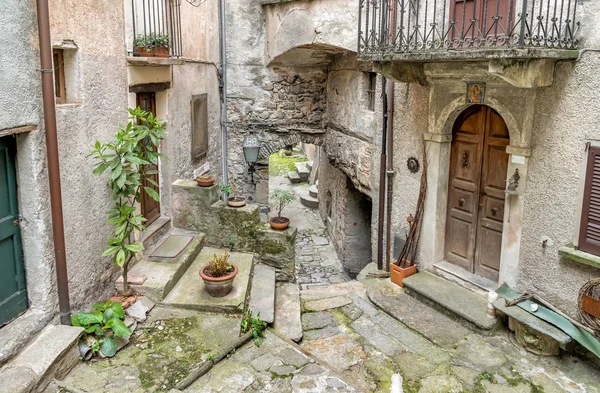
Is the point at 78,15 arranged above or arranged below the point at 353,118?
above

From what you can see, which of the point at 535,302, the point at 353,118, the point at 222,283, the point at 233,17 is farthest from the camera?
the point at 233,17

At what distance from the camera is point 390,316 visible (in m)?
6.36

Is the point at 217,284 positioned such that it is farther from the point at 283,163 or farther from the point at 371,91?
the point at 283,163

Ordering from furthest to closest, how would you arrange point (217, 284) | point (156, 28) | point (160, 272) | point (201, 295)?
point (156, 28) → point (160, 272) → point (201, 295) → point (217, 284)

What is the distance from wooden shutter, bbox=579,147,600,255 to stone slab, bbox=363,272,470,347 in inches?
68.1

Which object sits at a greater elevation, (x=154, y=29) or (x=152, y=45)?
(x=154, y=29)

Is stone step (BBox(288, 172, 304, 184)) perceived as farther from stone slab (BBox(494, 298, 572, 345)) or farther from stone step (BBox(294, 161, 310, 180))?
stone slab (BBox(494, 298, 572, 345))

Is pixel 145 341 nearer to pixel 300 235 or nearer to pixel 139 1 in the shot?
Answer: pixel 139 1

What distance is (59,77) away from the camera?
16.8 feet

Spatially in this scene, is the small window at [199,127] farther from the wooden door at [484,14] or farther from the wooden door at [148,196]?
the wooden door at [484,14]

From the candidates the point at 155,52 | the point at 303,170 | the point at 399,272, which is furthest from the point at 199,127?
the point at 303,170

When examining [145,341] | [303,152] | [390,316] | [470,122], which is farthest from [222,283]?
[303,152]

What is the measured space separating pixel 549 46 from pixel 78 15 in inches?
184

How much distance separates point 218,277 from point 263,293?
2.66 feet
